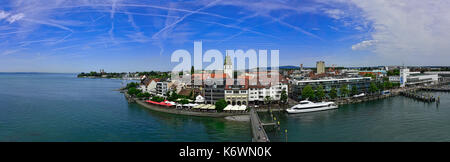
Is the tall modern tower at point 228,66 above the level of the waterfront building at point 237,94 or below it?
above

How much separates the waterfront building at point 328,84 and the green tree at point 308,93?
42.3 inches

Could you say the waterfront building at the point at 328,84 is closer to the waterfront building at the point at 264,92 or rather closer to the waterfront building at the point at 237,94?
the waterfront building at the point at 264,92

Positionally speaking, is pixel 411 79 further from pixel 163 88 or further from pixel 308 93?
pixel 163 88

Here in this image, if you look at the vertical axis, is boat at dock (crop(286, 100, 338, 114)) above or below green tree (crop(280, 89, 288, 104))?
below

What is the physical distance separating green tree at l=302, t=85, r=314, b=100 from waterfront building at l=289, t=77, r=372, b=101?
107 cm

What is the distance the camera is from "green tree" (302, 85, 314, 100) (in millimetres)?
25461

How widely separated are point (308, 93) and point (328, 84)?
4801 mm

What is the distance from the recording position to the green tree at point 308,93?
1002 inches

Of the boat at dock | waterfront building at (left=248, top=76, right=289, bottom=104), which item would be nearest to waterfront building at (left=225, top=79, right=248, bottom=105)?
A: waterfront building at (left=248, top=76, right=289, bottom=104)

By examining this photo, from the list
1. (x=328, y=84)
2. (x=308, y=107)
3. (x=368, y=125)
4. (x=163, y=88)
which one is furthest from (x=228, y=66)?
(x=368, y=125)

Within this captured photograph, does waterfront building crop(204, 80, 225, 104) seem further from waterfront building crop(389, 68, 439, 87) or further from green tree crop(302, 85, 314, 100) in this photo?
waterfront building crop(389, 68, 439, 87)

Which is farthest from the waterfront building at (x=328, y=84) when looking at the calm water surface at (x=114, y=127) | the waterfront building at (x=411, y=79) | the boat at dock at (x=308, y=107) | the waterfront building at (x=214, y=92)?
the waterfront building at (x=411, y=79)
